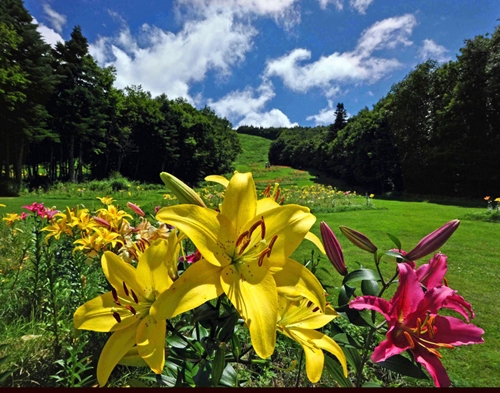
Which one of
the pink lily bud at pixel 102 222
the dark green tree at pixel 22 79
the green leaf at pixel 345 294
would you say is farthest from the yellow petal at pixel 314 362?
the dark green tree at pixel 22 79

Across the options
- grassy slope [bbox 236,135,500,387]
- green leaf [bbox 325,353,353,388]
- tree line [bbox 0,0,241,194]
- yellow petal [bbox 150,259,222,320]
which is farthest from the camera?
tree line [bbox 0,0,241,194]

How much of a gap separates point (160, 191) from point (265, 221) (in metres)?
3.85

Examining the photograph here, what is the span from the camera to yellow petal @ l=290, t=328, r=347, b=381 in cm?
24

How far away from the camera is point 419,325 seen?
258 mm

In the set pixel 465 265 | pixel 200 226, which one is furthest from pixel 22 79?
pixel 465 265

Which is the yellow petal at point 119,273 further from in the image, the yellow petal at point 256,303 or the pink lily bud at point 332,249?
the pink lily bud at point 332,249

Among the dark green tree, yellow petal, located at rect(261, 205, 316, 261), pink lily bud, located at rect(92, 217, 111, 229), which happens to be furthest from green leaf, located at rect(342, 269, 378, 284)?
the dark green tree

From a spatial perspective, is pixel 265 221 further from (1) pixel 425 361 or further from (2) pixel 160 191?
(2) pixel 160 191

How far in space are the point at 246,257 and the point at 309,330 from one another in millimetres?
106

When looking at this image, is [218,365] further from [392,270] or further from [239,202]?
[392,270]

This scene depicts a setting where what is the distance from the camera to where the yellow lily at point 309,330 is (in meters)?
0.24

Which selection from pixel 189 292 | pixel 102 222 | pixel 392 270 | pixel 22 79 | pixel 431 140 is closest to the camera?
pixel 189 292

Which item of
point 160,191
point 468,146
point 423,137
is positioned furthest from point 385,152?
point 160,191

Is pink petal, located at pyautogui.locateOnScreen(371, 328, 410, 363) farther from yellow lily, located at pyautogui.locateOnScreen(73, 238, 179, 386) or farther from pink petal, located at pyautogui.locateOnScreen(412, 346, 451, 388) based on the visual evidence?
yellow lily, located at pyautogui.locateOnScreen(73, 238, 179, 386)
